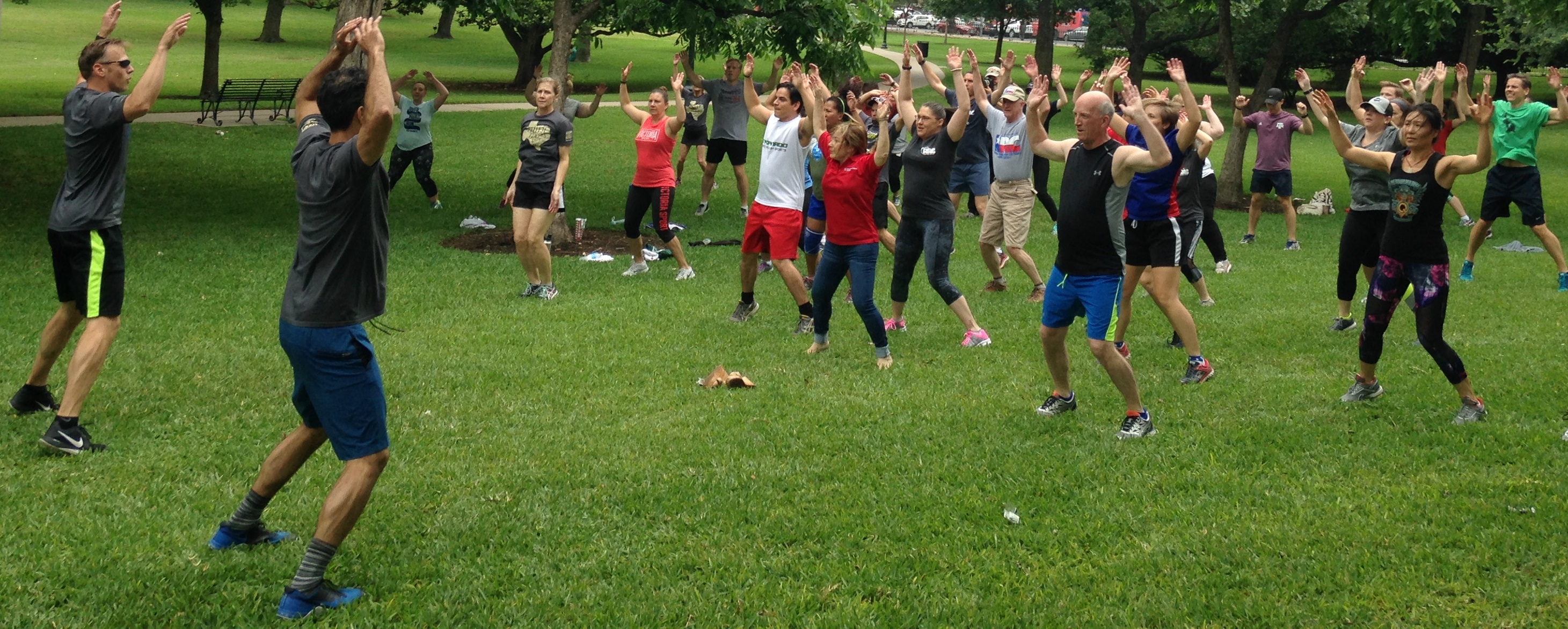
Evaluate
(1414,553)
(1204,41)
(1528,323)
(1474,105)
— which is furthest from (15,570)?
(1204,41)

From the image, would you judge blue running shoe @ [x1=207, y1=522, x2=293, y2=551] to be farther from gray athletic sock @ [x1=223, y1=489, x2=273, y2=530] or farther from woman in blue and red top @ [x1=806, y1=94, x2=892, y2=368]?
woman in blue and red top @ [x1=806, y1=94, x2=892, y2=368]

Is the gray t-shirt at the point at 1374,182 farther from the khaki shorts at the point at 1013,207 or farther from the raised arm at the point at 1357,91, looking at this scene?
the khaki shorts at the point at 1013,207

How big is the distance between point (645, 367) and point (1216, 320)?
16.0 ft

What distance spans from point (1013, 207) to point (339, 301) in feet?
24.7

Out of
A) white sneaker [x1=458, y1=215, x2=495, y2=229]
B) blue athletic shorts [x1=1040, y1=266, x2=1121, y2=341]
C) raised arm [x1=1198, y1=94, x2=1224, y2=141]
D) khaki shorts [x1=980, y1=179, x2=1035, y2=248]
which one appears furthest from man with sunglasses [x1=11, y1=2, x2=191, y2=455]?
white sneaker [x1=458, y1=215, x2=495, y2=229]

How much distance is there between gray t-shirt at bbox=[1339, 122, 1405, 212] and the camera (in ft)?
29.8

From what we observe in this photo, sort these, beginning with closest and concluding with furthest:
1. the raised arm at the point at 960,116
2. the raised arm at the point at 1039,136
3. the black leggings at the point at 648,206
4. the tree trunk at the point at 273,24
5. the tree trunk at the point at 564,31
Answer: the raised arm at the point at 1039,136, the raised arm at the point at 960,116, the black leggings at the point at 648,206, the tree trunk at the point at 564,31, the tree trunk at the point at 273,24

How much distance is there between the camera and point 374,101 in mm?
4215

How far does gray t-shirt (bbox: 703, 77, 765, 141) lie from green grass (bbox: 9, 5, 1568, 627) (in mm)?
6172

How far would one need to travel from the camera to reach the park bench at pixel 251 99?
83.3ft

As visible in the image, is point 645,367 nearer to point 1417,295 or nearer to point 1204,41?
point 1417,295

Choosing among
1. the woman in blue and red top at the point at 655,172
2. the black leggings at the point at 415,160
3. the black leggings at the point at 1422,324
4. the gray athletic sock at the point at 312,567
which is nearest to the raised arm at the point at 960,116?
the black leggings at the point at 1422,324

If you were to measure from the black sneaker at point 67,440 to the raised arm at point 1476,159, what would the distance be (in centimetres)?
736

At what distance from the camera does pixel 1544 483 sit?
19.9 ft
